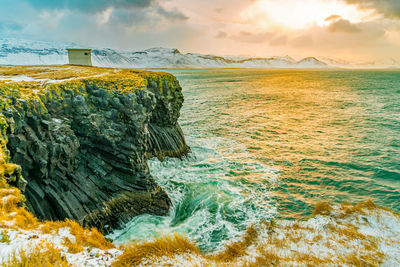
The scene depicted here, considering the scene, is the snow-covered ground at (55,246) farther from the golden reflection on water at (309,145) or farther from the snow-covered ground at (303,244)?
the golden reflection on water at (309,145)

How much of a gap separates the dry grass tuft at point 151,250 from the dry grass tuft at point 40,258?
5.10ft

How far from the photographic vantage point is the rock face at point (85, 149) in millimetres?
10828

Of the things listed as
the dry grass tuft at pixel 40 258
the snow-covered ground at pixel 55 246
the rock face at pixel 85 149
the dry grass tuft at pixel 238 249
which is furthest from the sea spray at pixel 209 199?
the dry grass tuft at pixel 40 258

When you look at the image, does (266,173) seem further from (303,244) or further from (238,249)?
(238,249)

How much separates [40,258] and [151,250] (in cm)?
311

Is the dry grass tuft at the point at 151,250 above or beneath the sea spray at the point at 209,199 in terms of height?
above

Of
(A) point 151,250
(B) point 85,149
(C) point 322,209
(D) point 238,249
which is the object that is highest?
(B) point 85,149

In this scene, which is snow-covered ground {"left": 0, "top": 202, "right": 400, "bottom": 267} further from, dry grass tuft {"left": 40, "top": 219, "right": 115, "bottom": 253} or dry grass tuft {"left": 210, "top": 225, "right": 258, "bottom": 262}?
dry grass tuft {"left": 40, "top": 219, "right": 115, "bottom": 253}

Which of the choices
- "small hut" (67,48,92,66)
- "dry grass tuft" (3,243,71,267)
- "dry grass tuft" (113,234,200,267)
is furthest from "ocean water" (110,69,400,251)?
"small hut" (67,48,92,66)

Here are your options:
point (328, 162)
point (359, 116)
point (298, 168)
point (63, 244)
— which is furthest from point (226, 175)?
point (359, 116)

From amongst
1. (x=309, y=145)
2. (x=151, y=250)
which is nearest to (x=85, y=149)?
(x=151, y=250)

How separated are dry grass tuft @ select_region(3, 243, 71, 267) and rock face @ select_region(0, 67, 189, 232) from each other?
5.75m

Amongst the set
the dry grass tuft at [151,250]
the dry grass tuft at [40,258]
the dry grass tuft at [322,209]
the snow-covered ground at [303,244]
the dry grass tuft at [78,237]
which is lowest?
the dry grass tuft at [322,209]

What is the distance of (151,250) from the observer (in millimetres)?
7340
